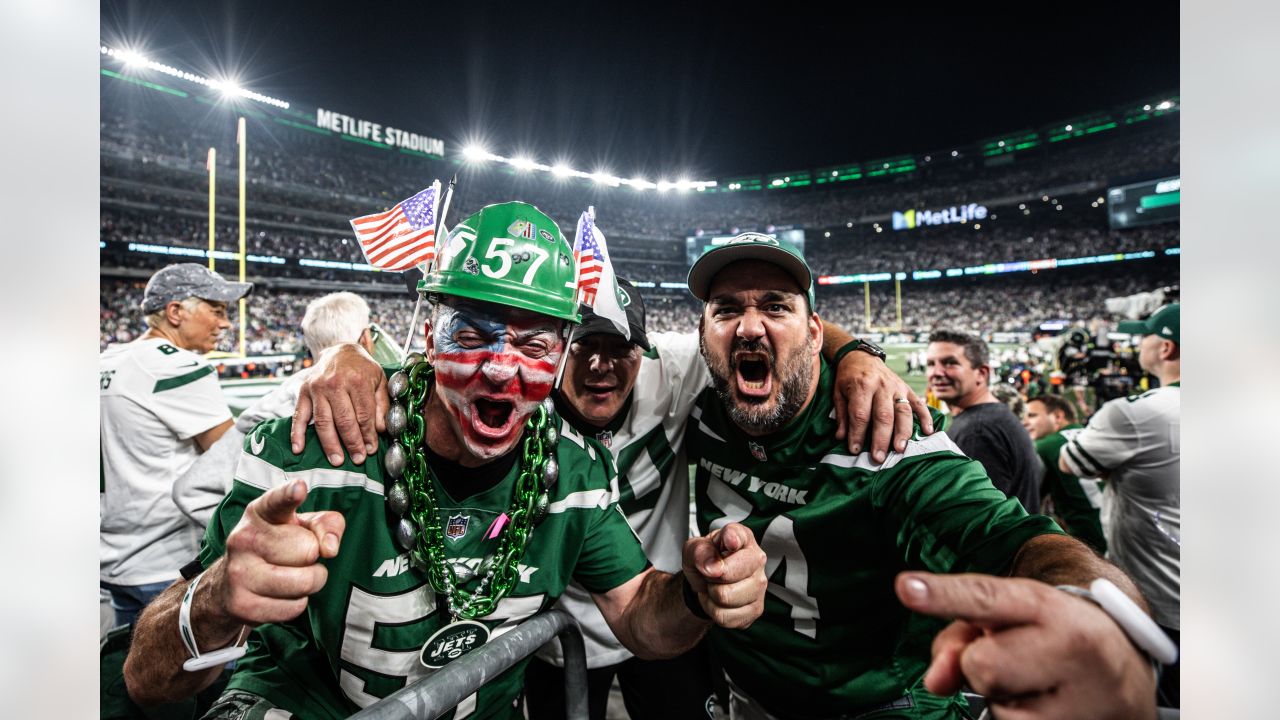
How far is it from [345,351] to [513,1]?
Answer: 226 cm

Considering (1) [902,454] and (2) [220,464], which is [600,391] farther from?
(2) [220,464]

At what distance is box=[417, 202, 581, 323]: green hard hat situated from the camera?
1462 millimetres

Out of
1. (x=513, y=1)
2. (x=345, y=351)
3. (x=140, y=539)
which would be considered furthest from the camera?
(x=513, y=1)

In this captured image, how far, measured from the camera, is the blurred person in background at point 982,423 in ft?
11.0

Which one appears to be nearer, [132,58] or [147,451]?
[147,451]

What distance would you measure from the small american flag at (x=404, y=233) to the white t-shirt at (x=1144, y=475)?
11.7ft

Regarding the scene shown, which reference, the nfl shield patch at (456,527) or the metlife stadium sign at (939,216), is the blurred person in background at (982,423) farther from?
the metlife stadium sign at (939,216)

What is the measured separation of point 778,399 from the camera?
74.1 inches

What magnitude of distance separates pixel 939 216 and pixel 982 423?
39468 millimetres

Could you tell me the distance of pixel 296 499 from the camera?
964 millimetres

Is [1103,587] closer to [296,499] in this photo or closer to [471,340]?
[296,499]

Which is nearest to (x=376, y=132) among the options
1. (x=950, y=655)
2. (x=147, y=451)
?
(x=147, y=451)

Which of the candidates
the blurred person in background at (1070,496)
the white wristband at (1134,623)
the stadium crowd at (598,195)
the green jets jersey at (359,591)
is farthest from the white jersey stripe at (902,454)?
the stadium crowd at (598,195)

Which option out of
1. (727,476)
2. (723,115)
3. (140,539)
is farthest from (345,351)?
(723,115)
